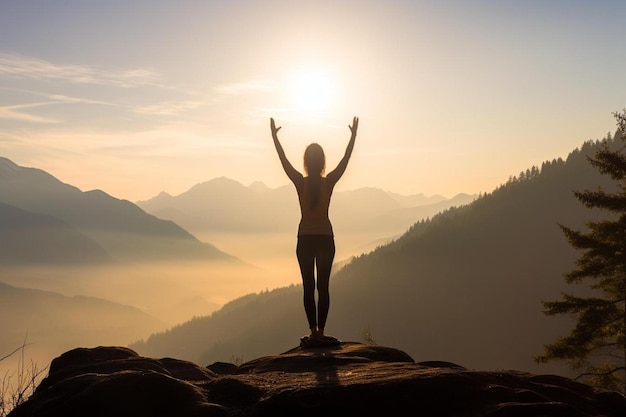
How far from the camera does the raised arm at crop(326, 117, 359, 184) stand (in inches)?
396

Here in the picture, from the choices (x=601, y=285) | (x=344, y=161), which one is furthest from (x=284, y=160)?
(x=601, y=285)

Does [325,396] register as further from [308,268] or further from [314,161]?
[314,161]

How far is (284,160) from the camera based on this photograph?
10273 mm

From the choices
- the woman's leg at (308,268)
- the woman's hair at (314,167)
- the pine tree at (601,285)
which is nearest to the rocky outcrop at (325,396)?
the woman's leg at (308,268)

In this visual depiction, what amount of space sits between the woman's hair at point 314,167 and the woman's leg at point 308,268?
2.08 feet

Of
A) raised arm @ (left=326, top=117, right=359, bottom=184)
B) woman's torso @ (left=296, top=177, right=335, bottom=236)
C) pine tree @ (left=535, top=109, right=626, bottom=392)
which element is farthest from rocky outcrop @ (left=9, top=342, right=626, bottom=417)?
pine tree @ (left=535, top=109, right=626, bottom=392)

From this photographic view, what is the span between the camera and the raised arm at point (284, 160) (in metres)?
10.2

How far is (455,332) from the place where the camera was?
18100cm

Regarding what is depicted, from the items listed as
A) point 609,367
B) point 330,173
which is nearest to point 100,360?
point 330,173

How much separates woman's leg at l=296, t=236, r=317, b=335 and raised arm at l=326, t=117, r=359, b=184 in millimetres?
1112

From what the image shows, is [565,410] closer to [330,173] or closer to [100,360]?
[330,173]

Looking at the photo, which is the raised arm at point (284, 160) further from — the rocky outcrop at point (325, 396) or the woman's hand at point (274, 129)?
the rocky outcrop at point (325, 396)

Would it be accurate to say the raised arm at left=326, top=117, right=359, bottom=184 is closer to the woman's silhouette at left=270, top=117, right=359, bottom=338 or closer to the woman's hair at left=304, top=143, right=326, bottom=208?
the woman's silhouette at left=270, top=117, right=359, bottom=338

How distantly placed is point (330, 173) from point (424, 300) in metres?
195
